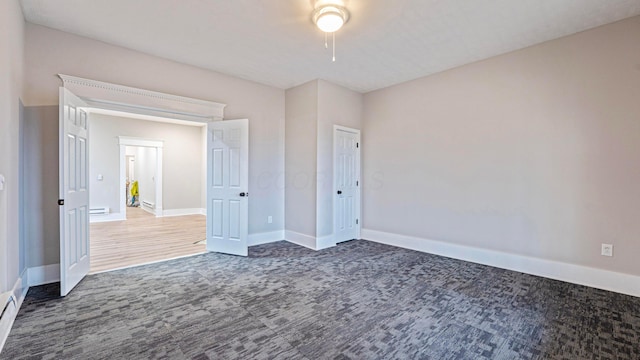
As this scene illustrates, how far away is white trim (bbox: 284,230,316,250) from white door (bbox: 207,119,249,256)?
0.98m

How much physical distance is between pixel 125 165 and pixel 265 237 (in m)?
5.47

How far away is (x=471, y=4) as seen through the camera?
105 inches

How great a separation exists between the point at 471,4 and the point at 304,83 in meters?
2.78

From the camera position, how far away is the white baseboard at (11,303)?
6.68 ft

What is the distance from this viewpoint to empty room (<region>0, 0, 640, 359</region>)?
7.46 feet

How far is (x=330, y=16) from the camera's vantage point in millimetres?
2648

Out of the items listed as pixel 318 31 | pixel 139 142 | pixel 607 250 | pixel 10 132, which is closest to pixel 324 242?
pixel 318 31

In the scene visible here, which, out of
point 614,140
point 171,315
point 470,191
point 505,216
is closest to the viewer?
point 171,315

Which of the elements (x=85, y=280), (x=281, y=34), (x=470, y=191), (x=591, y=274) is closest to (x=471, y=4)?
(x=281, y=34)

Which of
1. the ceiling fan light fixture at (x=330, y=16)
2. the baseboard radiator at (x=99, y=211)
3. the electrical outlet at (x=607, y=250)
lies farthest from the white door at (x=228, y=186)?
the baseboard radiator at (x=99, y=211)

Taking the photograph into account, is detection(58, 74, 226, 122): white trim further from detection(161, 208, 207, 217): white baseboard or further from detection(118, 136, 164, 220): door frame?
detection(161, 208, 207, 217): white baseboard

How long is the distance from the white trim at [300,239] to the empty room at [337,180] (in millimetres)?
44

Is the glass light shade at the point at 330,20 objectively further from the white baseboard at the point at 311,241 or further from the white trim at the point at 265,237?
the white trim at the point at 265,237

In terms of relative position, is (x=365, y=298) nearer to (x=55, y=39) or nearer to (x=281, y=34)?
(x=281, y=34)
